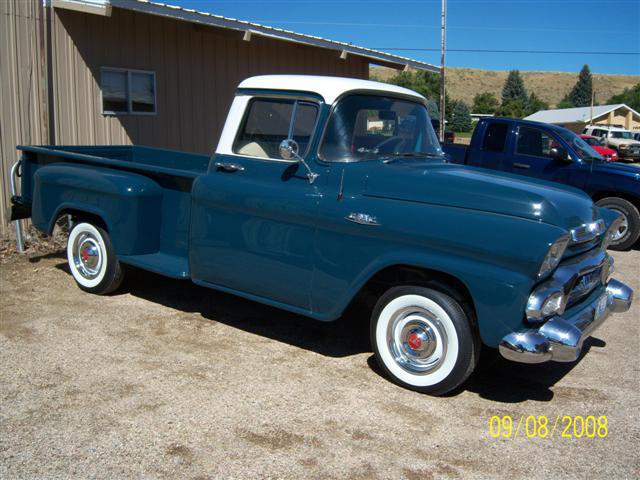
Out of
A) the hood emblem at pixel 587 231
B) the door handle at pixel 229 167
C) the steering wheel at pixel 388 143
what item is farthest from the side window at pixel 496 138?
the door handle at pixel 229 167

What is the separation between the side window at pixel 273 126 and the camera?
4785 millimetres

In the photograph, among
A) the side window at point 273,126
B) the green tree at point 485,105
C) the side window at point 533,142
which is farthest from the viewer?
the green tree at point 485,105

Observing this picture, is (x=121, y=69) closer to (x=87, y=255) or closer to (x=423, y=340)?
(x=87, y=255)

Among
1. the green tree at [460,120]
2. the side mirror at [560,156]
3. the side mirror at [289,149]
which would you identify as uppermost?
the green tree at [460,120]

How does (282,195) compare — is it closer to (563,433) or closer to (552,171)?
(563,433)

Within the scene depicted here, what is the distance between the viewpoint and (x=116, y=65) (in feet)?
30.0

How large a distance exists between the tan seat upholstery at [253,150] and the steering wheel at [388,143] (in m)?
0.84

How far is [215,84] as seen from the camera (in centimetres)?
1101

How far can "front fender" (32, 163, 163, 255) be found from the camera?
5.52 metres

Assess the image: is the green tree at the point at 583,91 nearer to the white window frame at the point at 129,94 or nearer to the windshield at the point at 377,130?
the white window frame at the point at 129,94

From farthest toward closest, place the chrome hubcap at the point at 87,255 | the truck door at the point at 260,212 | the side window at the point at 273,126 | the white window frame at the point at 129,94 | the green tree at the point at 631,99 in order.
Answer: the green tree at the point at 631,99, the white window frame at the point at 129,94, the chrome hubcap at the point at 87,255, the side window at the point at 273,126, the truck door at the point at 260,212

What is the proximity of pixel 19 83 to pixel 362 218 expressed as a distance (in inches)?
224

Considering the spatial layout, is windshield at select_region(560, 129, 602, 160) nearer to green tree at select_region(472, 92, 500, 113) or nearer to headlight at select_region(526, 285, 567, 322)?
headlight at select_region(526, 285, 567, 322)

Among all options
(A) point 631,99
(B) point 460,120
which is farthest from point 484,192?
(A) point 631,99
